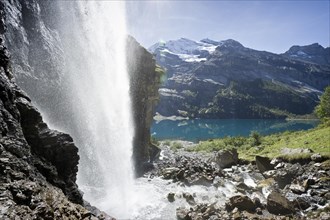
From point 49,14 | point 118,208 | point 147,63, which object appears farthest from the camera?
point 147,63

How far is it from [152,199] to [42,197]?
21836 mm

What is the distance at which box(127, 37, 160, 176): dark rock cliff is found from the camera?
170 ft

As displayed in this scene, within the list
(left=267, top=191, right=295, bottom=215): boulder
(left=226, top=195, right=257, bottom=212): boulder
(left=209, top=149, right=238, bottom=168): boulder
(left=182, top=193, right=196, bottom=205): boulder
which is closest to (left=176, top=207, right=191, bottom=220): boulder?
(left=182, top=193, right=196, bottom=205): boulder

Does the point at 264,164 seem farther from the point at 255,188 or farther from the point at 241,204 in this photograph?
the point at 241,204

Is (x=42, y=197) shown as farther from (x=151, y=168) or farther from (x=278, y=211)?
(x=151, y=168)

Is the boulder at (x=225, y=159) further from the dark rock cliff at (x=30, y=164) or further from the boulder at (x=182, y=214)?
the dark rock cliff at (x=30, y=164)

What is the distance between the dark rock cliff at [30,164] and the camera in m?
9.61

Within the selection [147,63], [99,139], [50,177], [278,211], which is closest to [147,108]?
[147,63]

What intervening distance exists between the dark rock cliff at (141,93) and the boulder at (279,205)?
26468 mm

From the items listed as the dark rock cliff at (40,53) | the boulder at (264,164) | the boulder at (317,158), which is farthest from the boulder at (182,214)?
the boulder at (317,158)

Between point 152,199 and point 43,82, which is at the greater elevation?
point 43,82

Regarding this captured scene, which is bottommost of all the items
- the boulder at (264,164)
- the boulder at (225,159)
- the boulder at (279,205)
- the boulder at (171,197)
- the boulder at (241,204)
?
the boulder at (279,205)

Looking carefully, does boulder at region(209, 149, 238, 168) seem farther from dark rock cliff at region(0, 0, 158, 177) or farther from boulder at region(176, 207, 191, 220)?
dark rock cliff at region(0, 0, 158, 177)

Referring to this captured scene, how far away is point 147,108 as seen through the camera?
57.3 meters
